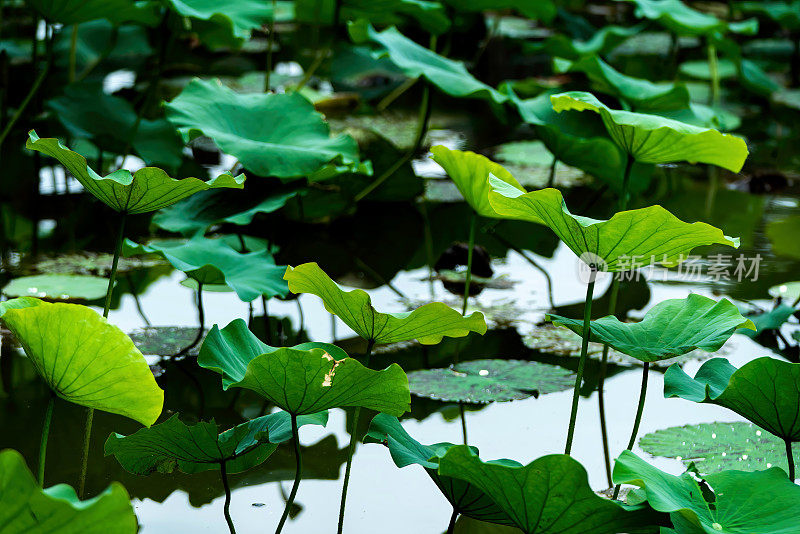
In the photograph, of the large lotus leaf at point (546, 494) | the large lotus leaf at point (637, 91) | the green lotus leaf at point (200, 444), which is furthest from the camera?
the large lotus leaf at point (637, 91)

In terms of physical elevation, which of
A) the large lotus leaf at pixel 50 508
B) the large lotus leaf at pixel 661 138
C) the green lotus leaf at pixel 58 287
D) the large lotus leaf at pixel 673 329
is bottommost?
the green lotus leaf at pixel 58 287

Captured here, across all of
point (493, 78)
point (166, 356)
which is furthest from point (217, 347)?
point (493, 78)

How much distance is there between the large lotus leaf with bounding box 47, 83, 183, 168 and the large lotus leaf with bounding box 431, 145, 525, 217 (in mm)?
990

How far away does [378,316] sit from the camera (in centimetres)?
96

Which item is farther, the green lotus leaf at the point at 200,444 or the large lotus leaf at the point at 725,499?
the green lotus leaf at the point at 200,444

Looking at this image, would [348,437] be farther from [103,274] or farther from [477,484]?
[103,274]

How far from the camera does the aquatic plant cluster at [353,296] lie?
82 cm

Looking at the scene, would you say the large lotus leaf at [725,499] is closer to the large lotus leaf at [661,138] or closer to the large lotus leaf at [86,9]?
the large lotus leaf at [661,138]

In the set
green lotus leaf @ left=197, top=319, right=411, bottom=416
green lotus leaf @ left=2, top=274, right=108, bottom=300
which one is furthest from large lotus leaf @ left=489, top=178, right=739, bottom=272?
green lotus leaf @ left=2, top=274, right=108, bottom=300

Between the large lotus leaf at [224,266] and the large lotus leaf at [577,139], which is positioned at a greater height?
the large lotus leaf at [577,139]

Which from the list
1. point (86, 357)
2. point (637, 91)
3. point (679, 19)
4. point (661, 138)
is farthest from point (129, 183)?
point (679, 19)

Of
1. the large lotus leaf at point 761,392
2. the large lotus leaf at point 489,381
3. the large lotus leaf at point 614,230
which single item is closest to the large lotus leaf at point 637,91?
the large lotus leaf at point 489,381

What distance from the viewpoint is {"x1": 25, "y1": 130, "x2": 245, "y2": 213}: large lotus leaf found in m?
0.96

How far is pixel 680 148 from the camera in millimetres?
1276
